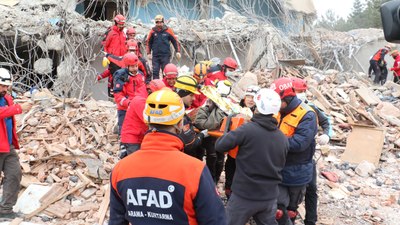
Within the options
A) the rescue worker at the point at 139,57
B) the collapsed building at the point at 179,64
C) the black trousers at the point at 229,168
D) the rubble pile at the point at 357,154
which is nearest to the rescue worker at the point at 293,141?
the black trousers at the point at 229,168

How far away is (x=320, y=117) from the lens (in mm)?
5410

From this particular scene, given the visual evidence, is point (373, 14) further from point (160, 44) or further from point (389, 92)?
point (160, 44)

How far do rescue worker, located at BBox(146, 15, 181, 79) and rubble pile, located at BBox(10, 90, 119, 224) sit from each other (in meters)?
1.58

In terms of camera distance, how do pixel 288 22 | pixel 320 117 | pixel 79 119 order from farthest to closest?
pixel 288 22
pixel 79 119
pixel 320 117

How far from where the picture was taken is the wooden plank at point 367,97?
34.6ft

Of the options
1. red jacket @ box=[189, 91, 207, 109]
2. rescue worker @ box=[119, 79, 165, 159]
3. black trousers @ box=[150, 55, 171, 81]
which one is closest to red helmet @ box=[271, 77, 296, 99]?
rescue worker @ box=[119, 79, 165, 159]

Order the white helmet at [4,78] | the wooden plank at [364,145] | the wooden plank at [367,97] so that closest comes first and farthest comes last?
the white helmet at [4,78] < the wooden plank at [364,145] < the wooden plank at [367,97]

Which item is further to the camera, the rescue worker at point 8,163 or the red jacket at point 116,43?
the red jacket at point 116,43

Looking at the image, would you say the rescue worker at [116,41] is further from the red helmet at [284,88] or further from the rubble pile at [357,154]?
the red helmet at [284,88]

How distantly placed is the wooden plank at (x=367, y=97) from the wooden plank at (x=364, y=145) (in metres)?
2.80

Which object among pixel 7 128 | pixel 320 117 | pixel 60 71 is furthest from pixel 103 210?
pixel 60 71

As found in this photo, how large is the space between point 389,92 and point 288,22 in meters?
6.05

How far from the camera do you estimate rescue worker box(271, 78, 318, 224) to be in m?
4.23

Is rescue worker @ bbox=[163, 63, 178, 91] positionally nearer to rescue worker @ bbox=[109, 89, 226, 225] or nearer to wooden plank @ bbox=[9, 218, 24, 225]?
wooden plank @ bbox=[9, 218, 24, 225]
